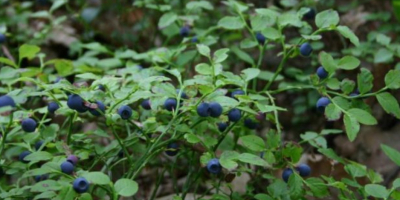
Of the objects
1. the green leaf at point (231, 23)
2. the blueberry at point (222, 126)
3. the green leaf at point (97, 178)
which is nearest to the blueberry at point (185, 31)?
the green leaf at point (231, 23)

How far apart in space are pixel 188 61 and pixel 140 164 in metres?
0.56

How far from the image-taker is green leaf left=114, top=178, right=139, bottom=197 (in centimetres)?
112

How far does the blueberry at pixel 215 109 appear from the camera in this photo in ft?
3.98

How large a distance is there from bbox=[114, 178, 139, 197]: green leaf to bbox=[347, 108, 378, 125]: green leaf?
0.50 m

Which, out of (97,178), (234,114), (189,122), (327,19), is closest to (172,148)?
(189,122)

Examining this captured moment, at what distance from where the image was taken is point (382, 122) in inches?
84.6

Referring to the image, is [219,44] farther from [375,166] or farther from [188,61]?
[375,166]

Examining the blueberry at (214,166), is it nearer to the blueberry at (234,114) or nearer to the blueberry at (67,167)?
the blueberry at (234,114)

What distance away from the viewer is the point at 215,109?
121 centimetres

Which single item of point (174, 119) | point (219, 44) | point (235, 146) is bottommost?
point (219, 44)

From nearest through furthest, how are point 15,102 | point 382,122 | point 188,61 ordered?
point 15,102
point 188,61
point 382,122

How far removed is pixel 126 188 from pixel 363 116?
54cm

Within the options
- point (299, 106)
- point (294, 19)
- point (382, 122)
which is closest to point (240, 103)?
point (294, 19)

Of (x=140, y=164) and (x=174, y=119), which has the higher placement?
(x=174, y=119)
